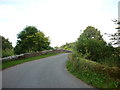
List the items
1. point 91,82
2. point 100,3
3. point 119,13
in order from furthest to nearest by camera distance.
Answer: point 100,3
point 119,13
point 91,82

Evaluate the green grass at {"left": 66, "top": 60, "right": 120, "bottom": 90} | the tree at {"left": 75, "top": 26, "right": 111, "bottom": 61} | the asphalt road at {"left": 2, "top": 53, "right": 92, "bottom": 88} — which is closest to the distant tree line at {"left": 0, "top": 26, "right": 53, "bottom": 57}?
the tree at {"left": 75, "top": 26, "right": 111, "bottom": 61}

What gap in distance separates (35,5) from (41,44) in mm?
19506

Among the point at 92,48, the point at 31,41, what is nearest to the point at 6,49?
the point at 31,41

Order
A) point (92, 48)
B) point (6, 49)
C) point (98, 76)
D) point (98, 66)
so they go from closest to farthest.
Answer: point (98, 76) < point (98, 66) < point (92, 48) < point (6, 49)

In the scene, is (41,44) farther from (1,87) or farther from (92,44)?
(1,87)

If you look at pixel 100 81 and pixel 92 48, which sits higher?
pixel 92 48

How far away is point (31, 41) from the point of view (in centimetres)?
4338

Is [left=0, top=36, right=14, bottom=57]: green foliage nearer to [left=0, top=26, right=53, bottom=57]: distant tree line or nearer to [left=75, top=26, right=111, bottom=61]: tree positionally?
[left=0, top=26, right=53, bottom=57]: distant tree line

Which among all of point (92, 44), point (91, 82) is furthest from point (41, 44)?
point (91, 82)

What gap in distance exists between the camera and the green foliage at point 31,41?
127ft

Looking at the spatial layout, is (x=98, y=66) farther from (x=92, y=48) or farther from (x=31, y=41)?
(x=31, y=41)

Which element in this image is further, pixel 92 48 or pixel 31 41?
pixel 31 41

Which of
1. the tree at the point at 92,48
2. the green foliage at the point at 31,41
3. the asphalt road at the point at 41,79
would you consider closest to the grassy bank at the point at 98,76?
the asphalt road at the point at 41,79

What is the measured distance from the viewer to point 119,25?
12.2m
